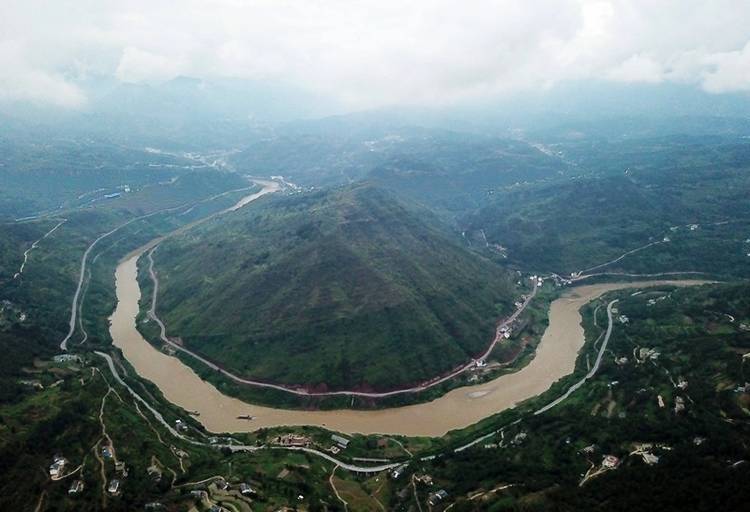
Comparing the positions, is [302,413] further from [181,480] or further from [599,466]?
[599,466]

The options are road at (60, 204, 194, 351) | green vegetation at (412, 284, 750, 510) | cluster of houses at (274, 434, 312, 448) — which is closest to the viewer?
green vegetation at (412, 284, 750, 510)

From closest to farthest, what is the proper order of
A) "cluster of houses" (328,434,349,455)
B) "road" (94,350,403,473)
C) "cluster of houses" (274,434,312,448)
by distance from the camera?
"road" (94,350,403,473) < "cluster of houses" (328,434,349,455) < "cluster of houses" (274,434,312,448)

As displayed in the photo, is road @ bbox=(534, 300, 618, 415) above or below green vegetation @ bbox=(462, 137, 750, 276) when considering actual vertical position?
below

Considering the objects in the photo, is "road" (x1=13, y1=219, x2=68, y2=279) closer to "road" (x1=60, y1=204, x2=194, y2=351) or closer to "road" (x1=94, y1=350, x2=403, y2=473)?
"road" (x1=60, y1=204, x2=194, y2=351)

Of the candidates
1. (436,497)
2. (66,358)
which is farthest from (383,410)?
(66,358)

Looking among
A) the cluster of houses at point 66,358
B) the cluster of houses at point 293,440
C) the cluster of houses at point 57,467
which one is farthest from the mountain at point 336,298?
the cluster of houses at point 57,467

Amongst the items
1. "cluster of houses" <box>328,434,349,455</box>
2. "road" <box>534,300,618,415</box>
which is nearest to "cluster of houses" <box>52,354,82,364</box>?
"cluster of houses" <box>328,434,349,455</box>
